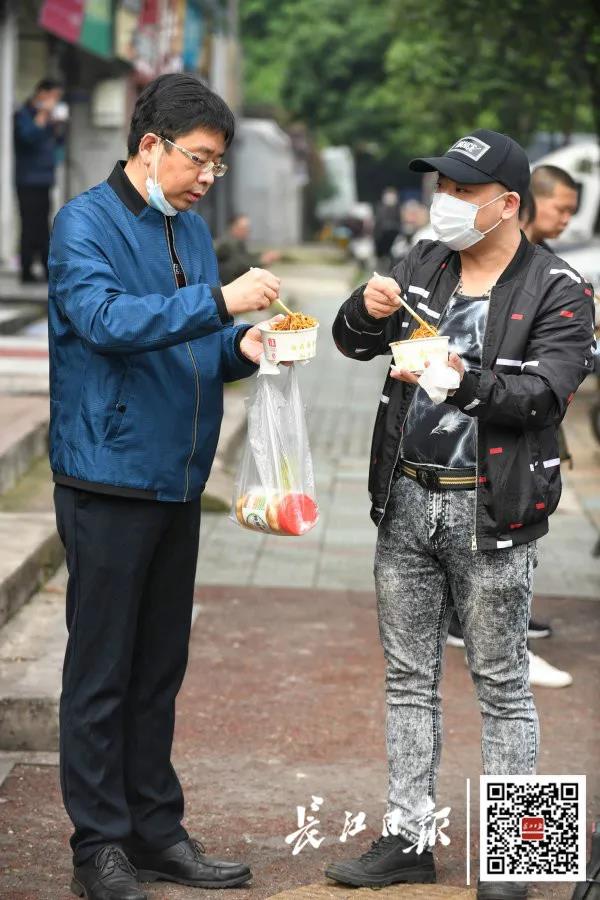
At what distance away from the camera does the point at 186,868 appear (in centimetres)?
404

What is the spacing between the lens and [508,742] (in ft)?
12.9

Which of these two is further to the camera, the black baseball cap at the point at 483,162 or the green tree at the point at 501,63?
the green tree at the point at 501,63

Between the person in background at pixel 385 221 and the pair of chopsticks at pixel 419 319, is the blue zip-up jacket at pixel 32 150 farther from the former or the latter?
the person in background at pixel 385 221

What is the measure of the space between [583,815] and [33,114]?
11.8 m

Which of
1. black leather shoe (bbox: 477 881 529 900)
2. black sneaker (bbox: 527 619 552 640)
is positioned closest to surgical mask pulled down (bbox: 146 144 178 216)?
black leather shoe (bbox: 477 881 529 900)

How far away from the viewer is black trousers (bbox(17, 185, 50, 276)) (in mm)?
14438

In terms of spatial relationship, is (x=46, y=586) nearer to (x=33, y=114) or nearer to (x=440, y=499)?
(x=440, y=499)

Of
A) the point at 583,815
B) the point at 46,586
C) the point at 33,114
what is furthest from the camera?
the point at 33,114

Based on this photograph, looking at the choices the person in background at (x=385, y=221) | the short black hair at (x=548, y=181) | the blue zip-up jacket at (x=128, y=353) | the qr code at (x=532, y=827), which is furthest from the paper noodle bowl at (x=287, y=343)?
the person in background at (x=385, y=221)

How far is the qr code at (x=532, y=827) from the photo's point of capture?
3719 millimetres

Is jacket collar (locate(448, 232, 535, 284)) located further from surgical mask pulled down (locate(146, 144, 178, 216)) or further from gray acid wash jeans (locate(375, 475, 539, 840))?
surgical mask pulled down (locate(146, 144, 178, 216))

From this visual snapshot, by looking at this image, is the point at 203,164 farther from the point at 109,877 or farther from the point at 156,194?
the point at 109,877

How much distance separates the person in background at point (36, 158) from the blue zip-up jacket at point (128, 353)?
35.7ft

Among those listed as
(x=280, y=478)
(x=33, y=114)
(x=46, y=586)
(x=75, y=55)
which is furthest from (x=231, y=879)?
(x=75, y=55)
